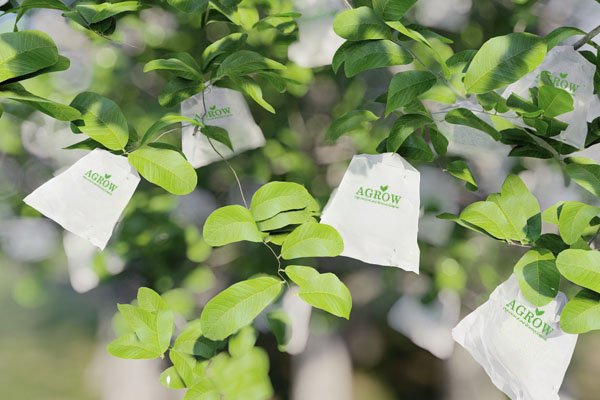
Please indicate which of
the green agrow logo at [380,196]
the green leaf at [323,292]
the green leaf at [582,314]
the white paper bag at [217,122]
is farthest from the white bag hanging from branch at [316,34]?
the green leaf at [582,314]

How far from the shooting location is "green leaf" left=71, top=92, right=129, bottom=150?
2.05 feet

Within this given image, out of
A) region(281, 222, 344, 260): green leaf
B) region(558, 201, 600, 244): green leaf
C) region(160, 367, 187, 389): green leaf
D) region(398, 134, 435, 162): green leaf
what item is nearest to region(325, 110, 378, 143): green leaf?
region(398, 134, 435, 162): green leaf

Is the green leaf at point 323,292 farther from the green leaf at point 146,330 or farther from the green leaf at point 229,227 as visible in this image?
the green leaf at point 146,330

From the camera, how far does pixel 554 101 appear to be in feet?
1.95

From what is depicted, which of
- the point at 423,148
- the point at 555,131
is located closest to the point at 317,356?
the point at 423,148

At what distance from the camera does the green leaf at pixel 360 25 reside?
576 millimetres

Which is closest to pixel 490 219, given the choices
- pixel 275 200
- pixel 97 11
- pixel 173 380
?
pixel 275 200

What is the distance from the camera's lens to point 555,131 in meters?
0.67

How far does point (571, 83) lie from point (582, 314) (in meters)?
0.31

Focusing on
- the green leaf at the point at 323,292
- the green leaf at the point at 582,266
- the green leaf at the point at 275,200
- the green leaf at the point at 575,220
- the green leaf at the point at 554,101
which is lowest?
the green leaf at the point at 323,292

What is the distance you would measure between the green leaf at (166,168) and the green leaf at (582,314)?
0.45 metres

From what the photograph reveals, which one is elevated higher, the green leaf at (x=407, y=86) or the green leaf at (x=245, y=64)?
the green leaf at (x=407, y=86)

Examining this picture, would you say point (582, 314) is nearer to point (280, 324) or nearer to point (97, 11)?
point (280, 324)

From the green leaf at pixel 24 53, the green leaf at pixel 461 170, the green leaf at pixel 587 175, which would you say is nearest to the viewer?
the green leaf at pixel 24 53
